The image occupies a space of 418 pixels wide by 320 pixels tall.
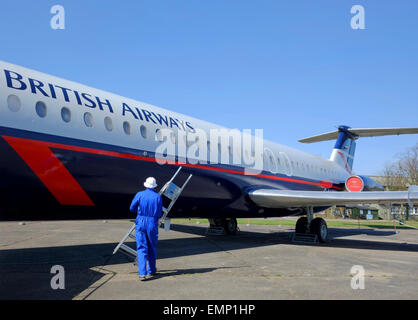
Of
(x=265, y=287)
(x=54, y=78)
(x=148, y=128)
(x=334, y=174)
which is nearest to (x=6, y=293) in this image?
(x=265, y=287)

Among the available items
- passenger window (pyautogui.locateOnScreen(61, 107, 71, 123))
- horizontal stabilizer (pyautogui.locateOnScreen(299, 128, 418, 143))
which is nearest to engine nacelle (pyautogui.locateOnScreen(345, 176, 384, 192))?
horizontal stabilizer (pyautogui.locateOnScreen(299, 128, 418, 143))

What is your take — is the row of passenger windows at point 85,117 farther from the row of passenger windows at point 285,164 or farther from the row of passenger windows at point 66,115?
the row of passenger windows at point 285,164

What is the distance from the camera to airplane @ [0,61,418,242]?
6113mm

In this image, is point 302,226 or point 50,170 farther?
point 302,226

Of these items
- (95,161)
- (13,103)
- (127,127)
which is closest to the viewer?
(13,103)

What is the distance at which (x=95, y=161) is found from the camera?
7.20m

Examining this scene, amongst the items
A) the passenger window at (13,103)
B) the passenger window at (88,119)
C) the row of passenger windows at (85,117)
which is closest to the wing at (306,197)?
the row of passenger windows at (85,117)

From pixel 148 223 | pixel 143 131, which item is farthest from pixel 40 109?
pixel 148 223

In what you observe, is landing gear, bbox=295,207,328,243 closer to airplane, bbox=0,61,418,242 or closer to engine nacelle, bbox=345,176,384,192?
airplane, bbox=0,61,418,242

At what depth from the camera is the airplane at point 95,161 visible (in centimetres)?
611

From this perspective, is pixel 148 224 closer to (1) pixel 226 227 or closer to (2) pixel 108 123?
(2) pixel 108 123

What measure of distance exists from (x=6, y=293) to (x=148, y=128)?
4798 mm

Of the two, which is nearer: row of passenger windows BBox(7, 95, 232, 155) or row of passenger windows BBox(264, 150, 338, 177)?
row of passenger windows BBox(7, 95, 232, 155)
